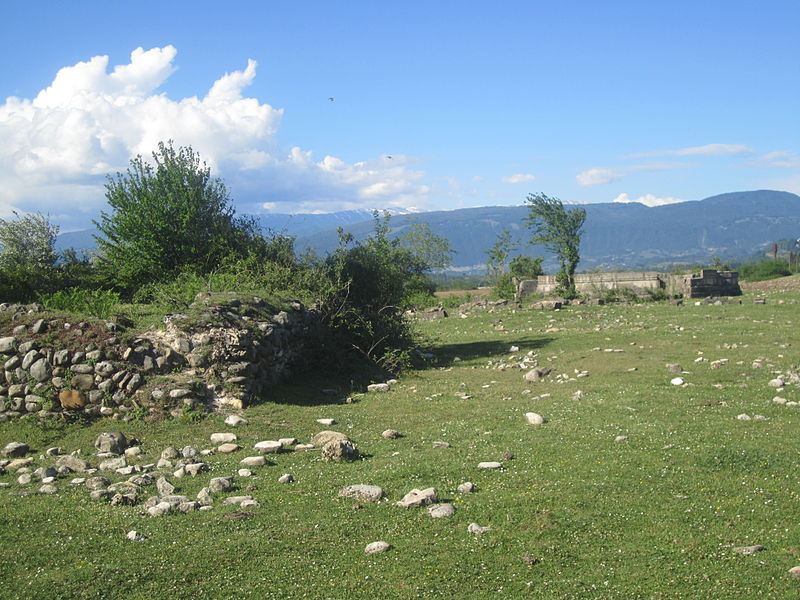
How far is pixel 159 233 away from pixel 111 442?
11.6m

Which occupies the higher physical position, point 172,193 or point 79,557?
point 172,193

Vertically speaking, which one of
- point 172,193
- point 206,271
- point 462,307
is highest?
point 172,193

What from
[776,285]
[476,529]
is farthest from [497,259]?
[476,529]

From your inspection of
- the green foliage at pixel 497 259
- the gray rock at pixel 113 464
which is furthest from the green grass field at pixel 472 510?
the green foliage at pixel 497 259

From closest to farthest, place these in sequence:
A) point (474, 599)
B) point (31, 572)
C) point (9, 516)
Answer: point (474, 599) → point (31, 572) → point (9, 516)

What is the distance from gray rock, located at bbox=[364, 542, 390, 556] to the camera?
622 centimetres

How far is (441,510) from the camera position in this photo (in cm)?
708

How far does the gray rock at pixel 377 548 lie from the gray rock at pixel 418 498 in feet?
3.33

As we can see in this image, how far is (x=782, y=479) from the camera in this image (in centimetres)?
769

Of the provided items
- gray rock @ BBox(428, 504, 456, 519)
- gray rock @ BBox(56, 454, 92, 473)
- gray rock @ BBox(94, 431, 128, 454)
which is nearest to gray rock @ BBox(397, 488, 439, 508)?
gray rock @ BBox(428, 504, 456, 519)

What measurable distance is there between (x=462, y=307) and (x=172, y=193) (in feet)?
71.7

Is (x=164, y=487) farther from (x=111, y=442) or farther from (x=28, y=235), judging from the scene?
(x=28, y=235)

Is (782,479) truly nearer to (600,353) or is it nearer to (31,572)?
(31,572)

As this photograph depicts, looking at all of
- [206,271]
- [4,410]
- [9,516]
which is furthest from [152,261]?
[9,516]
